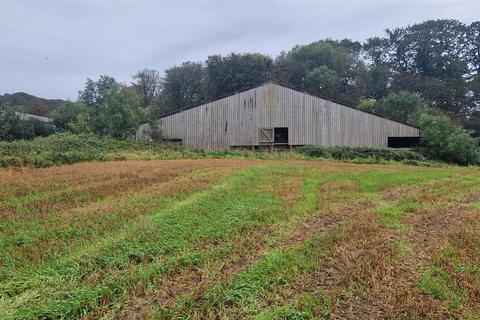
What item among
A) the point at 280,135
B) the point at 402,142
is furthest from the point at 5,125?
the point at 402,142

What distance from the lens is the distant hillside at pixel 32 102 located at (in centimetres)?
5278

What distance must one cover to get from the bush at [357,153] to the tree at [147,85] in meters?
33.9

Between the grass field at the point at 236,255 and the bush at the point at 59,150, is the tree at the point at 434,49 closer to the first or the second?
the bush at the point at 59,150

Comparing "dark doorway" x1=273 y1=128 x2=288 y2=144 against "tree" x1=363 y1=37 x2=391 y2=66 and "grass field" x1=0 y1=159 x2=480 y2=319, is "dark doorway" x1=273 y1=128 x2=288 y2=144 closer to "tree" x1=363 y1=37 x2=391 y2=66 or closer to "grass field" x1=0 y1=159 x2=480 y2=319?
"grass field" x1=0 y1=159 x2=480 y2=319

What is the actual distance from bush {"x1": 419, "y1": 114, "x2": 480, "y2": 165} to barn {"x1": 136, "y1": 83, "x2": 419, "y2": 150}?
1072 mm

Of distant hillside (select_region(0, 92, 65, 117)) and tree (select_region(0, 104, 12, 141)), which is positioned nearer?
tree (select_region(0, 104, 12, 141))

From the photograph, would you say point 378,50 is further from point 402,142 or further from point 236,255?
point 236,255

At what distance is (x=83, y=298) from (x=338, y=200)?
215 inches

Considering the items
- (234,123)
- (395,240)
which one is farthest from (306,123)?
(395,240)

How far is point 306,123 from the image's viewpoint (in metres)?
25.9

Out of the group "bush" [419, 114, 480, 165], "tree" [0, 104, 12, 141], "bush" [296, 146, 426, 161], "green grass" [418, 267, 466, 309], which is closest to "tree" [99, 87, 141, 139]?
"tree" [0, 104, 12, 141]

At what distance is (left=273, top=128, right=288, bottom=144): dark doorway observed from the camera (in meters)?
26.9

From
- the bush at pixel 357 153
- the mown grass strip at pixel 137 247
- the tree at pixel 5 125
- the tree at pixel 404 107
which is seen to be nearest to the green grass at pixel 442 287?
the mown grass strip at pixel 137 247

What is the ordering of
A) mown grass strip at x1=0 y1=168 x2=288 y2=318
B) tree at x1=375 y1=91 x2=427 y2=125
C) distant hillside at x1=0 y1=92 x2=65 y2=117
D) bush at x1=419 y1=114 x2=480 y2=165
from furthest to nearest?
distant hillside at x1=0 y1=92 x2=65 y2=117 → tree at x1=375 y1=91 x2=427 y2=125 → bush at x1=419 y1=114 x2=480 y2=165 → mown grass strip at x1=0 y1=168 x2=288 y2=318
